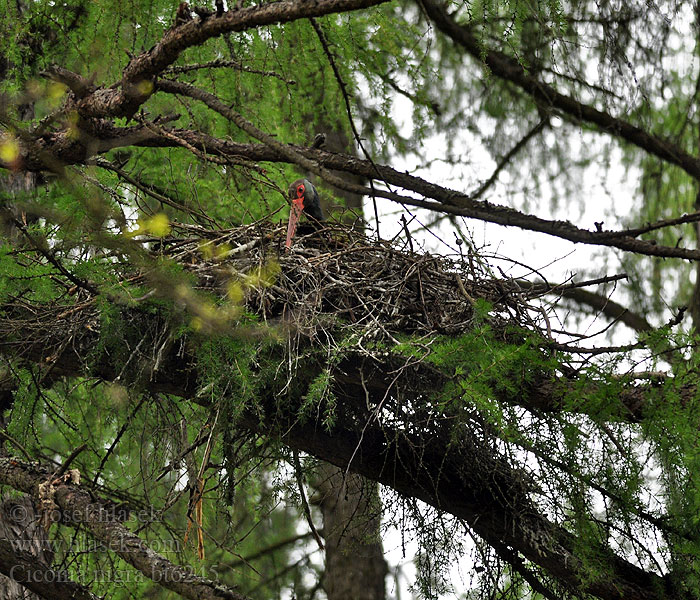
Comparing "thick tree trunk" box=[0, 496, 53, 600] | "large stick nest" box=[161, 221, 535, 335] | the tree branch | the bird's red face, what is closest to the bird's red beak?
the bird's red face

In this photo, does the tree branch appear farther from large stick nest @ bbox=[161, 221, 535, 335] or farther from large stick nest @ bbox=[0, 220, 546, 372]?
large stick nest @ bbox=[161, 221, 535, 335]

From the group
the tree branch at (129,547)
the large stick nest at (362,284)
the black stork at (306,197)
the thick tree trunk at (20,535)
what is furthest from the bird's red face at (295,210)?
the thick tree trunk at (20,535)

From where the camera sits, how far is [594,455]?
3096 mm

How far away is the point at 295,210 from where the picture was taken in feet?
14.4

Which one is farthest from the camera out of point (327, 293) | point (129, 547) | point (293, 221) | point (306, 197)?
point (306, 197)

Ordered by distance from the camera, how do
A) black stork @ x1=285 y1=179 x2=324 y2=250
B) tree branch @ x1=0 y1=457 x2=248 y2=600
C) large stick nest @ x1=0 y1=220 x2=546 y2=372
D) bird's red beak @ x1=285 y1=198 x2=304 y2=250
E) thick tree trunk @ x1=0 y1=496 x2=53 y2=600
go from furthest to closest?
black stork @ x1=285 y1=179 x2=324 y2=250 < thick tree trunk @ x1=0 y1=496 x2=53 y2=600 < bird's red beak @ x1=285 y1=198 x2=304 y2=250 < large stick nest @ x1=0 y1=220 x2=546 y2=372 < tree branch @ x1=0 y1=457 x2=248 y2=600

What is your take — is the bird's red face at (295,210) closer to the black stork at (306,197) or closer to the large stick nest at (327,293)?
the black stork at (306,197)

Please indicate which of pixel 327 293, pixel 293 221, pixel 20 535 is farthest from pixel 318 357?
pixel 20 535

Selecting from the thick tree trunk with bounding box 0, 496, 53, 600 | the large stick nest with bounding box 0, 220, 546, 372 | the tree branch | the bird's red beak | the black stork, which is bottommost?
the tree branch

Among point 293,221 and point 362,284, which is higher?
point 293,221

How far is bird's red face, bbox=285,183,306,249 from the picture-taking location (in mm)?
4126

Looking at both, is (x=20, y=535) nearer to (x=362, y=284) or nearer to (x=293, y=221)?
(x=293, y=221)

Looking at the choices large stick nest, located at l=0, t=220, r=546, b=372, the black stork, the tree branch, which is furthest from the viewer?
the black stork

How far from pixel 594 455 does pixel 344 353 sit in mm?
918
